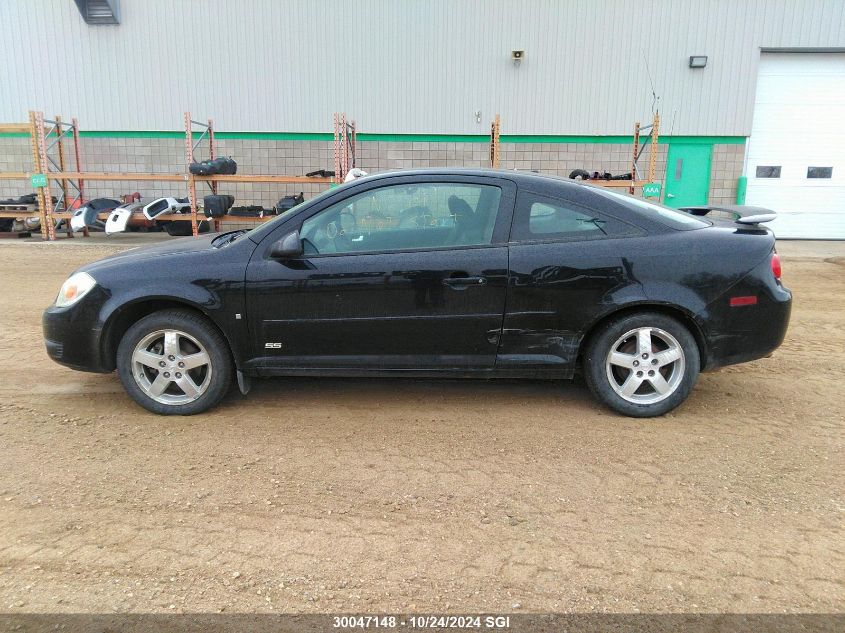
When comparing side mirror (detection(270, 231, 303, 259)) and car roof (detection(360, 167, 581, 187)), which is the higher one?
car roof (detection(360, 167, 581, 187))

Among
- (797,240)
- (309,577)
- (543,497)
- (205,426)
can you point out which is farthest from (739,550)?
(797,240)

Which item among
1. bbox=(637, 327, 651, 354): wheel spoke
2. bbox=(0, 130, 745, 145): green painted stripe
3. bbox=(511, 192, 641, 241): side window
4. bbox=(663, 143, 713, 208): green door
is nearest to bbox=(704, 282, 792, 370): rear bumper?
bbox=(637, 327, 651, 354): wheel spoke

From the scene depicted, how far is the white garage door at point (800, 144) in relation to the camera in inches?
591

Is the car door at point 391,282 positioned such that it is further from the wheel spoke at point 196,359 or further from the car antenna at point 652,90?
the car antenna at point 652,90

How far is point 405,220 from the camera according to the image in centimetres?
412

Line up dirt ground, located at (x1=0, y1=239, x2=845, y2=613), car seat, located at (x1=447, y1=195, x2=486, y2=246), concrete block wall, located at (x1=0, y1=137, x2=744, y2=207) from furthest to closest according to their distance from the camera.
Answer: concrete block wall, located at (x1=0, y1=137, x2=744, y2=207) < car seat, located at (x1=447, y1=195, x2=486, y2=246) < dirt ground, located at (x1=0, y1=239, x2=845, y2=613)

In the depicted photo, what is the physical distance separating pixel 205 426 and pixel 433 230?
1.92 meters

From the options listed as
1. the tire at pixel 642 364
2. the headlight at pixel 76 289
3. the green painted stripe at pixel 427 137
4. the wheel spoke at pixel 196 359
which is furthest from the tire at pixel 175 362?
the green painted stripe at pixel 427 137

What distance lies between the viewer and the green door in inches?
615

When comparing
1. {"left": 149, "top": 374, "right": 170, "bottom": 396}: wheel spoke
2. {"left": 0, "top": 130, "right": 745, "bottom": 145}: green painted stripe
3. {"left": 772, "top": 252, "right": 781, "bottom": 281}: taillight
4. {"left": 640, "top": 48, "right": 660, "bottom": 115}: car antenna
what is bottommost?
{"left": 149, "top": 374, "right": 170, "bottom": 396}: wheel spoke

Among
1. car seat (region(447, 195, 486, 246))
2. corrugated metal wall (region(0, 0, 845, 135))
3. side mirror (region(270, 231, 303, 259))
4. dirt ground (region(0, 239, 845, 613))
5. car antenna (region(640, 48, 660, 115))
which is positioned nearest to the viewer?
dirt ground (region(0, 239, 845, 613))

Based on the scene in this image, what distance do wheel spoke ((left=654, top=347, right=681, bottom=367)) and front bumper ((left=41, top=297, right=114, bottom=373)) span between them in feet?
11.8

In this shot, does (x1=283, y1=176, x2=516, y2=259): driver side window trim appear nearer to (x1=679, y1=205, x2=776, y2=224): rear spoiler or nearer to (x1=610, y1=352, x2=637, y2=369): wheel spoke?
(x1=610, y1=352, x2=637, y2=369): wheel spoke

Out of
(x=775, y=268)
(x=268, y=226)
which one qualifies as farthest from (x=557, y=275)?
(x=268, y=226)
